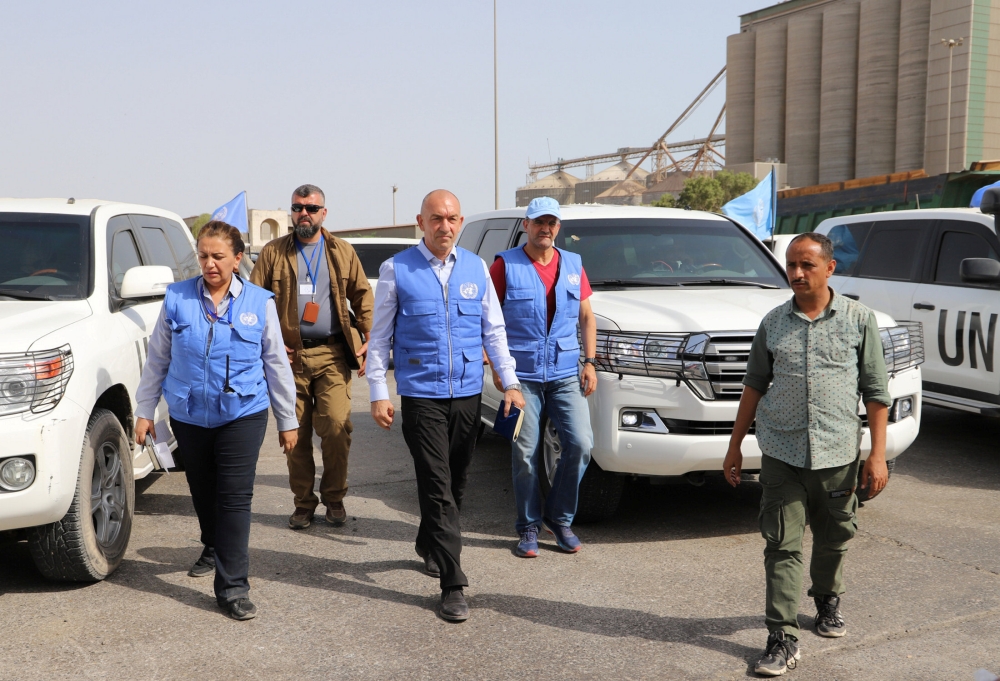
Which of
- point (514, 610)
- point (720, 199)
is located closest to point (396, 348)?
point (514, 610)

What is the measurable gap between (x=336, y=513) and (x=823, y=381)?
308 cm

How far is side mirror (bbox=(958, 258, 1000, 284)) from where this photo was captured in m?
7.02

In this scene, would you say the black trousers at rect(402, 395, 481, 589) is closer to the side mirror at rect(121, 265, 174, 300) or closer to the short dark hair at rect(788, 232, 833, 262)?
the side mirror at rect(121, 265, 174, 300)

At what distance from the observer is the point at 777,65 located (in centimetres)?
9700

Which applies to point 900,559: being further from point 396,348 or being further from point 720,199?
point 720,199

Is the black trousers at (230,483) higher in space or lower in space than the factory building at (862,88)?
lower

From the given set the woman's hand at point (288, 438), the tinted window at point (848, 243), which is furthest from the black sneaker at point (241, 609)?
the tinted window at point (848, 243)

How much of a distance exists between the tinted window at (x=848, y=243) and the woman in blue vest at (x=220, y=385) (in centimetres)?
606

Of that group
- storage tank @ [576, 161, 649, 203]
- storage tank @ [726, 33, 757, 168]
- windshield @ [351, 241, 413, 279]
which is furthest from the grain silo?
windshield @ [351, 241, 413, 279]

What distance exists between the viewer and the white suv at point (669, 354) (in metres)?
5.25

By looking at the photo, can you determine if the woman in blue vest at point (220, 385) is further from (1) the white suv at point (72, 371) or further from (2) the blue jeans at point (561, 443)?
(2) the blue jeans at point (561, 443)

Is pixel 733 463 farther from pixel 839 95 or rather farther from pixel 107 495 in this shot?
pixel 839 95

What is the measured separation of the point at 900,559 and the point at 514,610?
6.94 ft

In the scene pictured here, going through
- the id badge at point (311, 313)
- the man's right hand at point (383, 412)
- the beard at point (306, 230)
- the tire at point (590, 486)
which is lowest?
the tire at point (590, 486)
